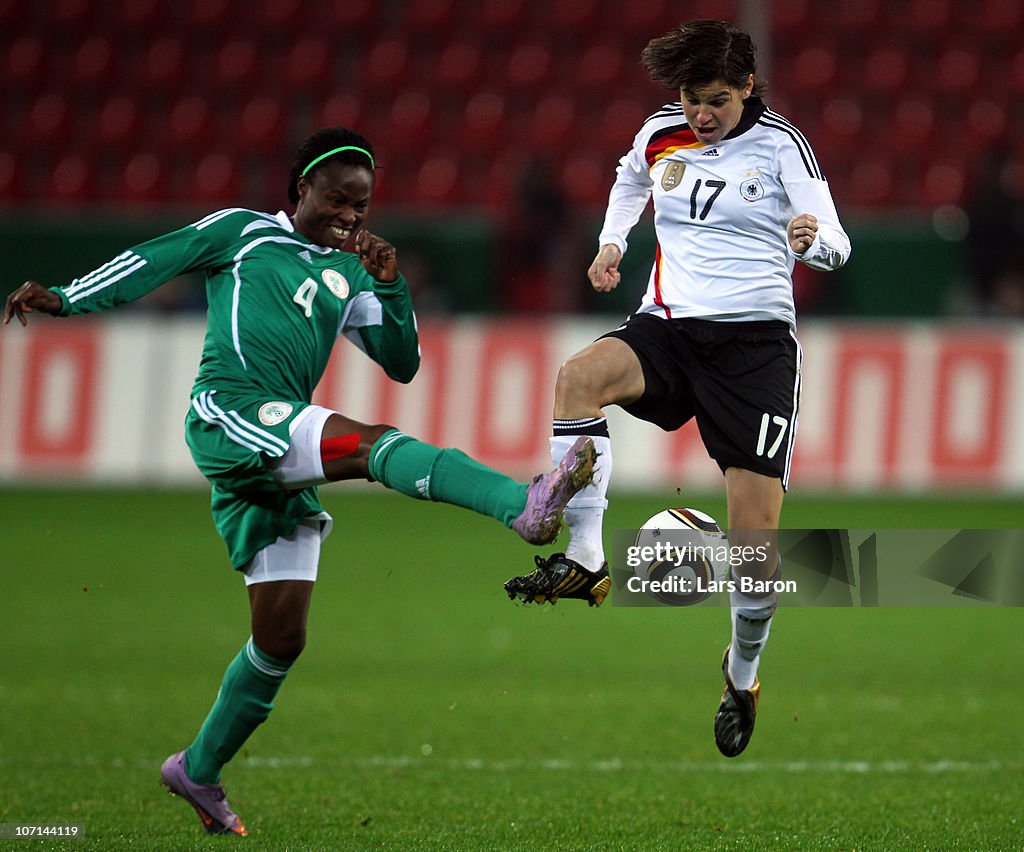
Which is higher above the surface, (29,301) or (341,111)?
(341,111)

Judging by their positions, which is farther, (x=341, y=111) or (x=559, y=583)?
(x=341, y=111)

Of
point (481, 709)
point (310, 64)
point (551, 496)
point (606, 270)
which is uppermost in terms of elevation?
point (310, 64)

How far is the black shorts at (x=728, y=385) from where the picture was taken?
530 cm

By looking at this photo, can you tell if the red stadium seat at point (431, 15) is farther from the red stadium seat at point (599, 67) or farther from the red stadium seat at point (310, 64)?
the red stadium seat at point (599, 67)

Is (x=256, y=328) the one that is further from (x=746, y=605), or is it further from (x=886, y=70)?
(x=886, y=70)

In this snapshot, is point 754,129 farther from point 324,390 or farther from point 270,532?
point 324,390

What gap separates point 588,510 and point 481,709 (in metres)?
2.85

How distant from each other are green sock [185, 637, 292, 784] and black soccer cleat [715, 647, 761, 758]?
1.52 meters

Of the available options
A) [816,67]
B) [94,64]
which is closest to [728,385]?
[816,67]

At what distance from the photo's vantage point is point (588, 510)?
4.91 m

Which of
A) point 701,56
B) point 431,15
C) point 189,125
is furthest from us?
point 431,15

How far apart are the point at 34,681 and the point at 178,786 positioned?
2.69 m

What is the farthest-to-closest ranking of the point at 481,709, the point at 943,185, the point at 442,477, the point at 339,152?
the point at 943,185
the point at 481,709
the point at 339,152
the point at 442,477

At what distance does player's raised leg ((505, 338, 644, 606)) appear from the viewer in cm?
468
